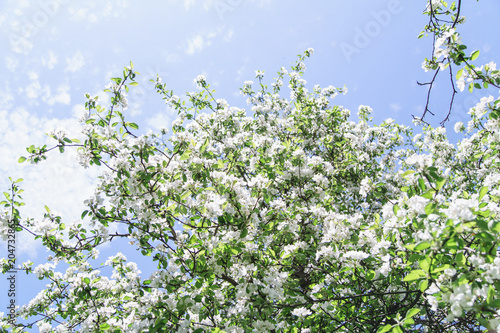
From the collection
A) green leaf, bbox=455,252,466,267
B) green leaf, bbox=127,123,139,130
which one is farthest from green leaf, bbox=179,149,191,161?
green leaf, bbox=455,252,466,267

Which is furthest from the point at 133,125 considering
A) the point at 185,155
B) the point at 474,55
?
the point at 474,55

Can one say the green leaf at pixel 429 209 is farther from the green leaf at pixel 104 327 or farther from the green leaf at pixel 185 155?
the green leaf at pixel 104 327

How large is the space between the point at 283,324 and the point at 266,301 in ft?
2.59

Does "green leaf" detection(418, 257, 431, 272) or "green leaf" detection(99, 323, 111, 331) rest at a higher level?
"green leaf" detection(99, 323, 111, 331)

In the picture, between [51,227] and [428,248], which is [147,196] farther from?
[428,248]

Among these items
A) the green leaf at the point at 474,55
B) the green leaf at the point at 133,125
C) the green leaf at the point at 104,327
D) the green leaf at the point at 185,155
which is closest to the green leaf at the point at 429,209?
the green leaf at the point at 474,55

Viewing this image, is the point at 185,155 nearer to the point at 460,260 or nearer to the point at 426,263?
the point at 426,263

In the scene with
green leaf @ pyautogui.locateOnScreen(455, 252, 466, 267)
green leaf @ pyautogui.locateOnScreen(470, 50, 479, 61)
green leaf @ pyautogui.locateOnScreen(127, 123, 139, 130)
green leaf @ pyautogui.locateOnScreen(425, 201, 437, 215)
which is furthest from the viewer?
green leaf @ pyautogui.locateOnScreen(127, 123, 139, 130)

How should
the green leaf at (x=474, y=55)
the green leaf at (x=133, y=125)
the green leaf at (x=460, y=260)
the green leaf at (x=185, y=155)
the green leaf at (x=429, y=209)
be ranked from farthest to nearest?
the green leaf at (x=133, y=125)
the green leaf at (x=185, y=155)
the green leaf at (x=474, y=55)
the green leaf at (x=429, y=209)
the green leaf at (x=460, y=260)

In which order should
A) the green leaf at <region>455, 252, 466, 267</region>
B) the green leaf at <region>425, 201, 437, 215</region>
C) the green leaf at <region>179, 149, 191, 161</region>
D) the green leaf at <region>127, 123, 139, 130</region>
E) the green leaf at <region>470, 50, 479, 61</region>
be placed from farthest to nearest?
1. the green leaf at <region>127, 123, 139, 130</region>
2. the green leaf at <region>179, 149, 191, 161</region>
3. the green leaf at <region>470, 50, 479, 61</region>
4. the green leaf at <region>425, 201, 437, 215</region>
5. the green leaf at <region>455, 252, 466, 267</region>

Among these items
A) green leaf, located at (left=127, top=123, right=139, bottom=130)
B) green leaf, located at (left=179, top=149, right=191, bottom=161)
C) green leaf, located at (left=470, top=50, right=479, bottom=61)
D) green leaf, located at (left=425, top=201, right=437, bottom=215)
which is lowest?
green leaf, located at (left=425, top=201, right=437, bottom=215)

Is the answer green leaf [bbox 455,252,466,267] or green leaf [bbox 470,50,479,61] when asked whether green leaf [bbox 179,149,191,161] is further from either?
green leaf [bbox 470,50,479,61]

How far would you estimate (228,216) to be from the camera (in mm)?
3494

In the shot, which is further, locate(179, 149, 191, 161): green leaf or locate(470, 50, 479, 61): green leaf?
locate(179, 149, 191, 161): green leaf
